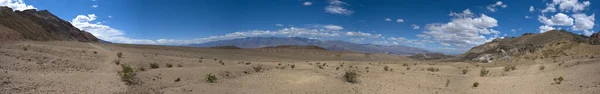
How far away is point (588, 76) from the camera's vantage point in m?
18.1

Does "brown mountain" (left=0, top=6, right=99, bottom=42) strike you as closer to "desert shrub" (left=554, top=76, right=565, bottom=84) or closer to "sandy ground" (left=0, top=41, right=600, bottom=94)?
"sandy ground" (left=0, top=41, right=600, bottom=94)

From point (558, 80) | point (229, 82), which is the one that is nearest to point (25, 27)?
point (229, 82)

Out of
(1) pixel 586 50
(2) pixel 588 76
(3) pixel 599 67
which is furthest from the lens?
(1) pixel 586 50

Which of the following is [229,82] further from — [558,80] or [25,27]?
[25,27]

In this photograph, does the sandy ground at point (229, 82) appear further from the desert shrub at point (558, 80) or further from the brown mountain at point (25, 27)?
the brown mountain at point (25, 27)

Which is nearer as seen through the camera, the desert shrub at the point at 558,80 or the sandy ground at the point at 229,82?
the sandy ground at the point at 229,82

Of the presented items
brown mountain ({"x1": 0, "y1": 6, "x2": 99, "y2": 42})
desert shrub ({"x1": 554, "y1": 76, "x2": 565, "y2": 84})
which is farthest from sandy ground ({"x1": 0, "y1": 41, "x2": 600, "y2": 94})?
brown mountain ({"x1": 0, "y1": 6, "x2": 99, "y2": 42})

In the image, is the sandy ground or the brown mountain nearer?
the sandy ground

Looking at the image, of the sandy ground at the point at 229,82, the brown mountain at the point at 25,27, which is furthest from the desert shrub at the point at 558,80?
the brown mountain at the point at 25,27

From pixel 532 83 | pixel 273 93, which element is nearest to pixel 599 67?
pixel 532 83

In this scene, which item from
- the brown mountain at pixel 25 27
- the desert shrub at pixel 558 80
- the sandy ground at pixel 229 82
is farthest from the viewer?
the brown mountain at pixel 25 27

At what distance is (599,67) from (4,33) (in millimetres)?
48298

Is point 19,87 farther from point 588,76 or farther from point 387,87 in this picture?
point 588,76

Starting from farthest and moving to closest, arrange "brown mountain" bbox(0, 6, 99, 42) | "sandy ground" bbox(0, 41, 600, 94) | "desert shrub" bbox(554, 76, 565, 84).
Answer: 1. "brown mountain" bbox(0, 6, 99, 42)
2. "desert shrub" bbox(554, 76, 565, 84)
3. "sandy ground" bbox(0, 41, 600, 94)
